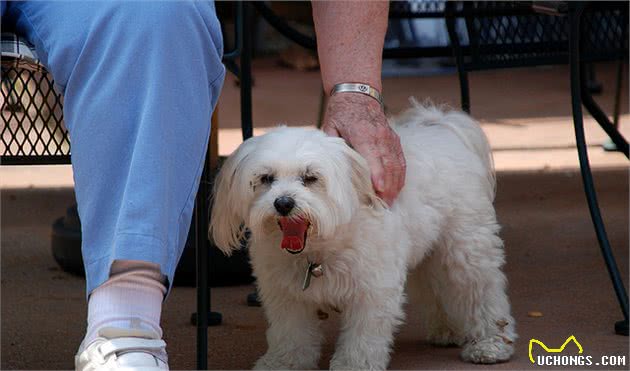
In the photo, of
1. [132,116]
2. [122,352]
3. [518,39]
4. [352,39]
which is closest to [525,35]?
[518,39]

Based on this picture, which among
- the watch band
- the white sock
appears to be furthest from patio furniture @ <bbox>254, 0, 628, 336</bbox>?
the white sock

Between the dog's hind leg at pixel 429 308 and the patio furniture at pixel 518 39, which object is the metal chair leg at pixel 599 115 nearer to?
the patio furniture at pixel 518 39

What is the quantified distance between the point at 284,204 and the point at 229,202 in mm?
195

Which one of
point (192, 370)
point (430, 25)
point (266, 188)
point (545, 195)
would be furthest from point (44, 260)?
point (430, 25)

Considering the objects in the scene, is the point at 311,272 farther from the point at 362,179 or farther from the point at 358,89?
the point at 358,89

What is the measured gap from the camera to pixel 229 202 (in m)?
2.39

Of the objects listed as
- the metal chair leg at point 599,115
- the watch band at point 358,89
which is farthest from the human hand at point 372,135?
the metal chair leg at point 599,115

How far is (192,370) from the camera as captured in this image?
8.45 ft

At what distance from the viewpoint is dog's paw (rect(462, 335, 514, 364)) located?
260 cm

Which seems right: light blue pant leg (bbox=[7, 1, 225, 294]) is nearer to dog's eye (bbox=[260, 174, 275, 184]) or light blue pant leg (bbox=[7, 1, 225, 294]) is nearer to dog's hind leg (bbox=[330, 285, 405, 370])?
dog's eye (bbox=[260, 174, 275, 184])

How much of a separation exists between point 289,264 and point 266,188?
22cm

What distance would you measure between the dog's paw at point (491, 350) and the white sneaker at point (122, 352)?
3.31 feet

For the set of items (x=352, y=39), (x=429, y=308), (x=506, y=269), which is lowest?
(x=506, y=269)

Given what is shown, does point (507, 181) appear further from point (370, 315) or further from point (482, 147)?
point (370, 315)
